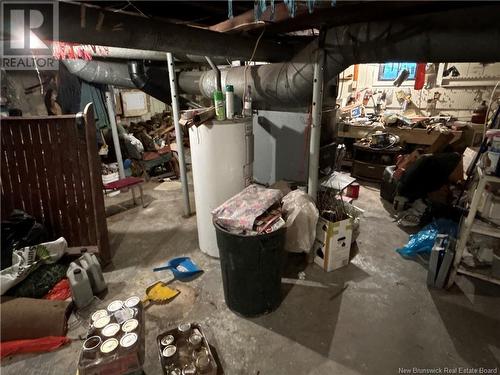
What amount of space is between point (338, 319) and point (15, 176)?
265 centimetres

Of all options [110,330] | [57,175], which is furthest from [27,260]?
[110,330]

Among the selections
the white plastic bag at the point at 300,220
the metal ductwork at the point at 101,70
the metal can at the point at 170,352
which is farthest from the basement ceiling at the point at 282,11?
the metal can at the point at 170,352

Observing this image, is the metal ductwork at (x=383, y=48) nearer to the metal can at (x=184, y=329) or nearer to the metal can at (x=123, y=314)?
the metal can at (x=123, y=314)

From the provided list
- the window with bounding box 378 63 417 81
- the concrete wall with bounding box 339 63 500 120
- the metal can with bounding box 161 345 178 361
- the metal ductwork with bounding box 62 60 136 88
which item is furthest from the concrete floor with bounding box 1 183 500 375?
the window with bounding box 378 63 417 81

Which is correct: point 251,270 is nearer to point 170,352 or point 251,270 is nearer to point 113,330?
point 170,352

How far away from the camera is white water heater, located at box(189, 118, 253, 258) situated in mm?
2051

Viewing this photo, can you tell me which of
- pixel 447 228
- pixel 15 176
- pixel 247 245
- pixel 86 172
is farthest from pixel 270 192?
pixel 15 176

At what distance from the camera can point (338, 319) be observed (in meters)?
1.79

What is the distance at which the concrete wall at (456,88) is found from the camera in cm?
389

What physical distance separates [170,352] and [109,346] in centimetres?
30

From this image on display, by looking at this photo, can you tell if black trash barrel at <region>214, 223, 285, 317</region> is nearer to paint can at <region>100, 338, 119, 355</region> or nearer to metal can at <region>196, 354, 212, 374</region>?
metal can at <region>196, 354, 212, 374</region>

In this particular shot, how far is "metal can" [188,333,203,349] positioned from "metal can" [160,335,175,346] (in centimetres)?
9

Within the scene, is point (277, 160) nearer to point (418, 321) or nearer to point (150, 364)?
point (418, 321)

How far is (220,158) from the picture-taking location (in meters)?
2.09
